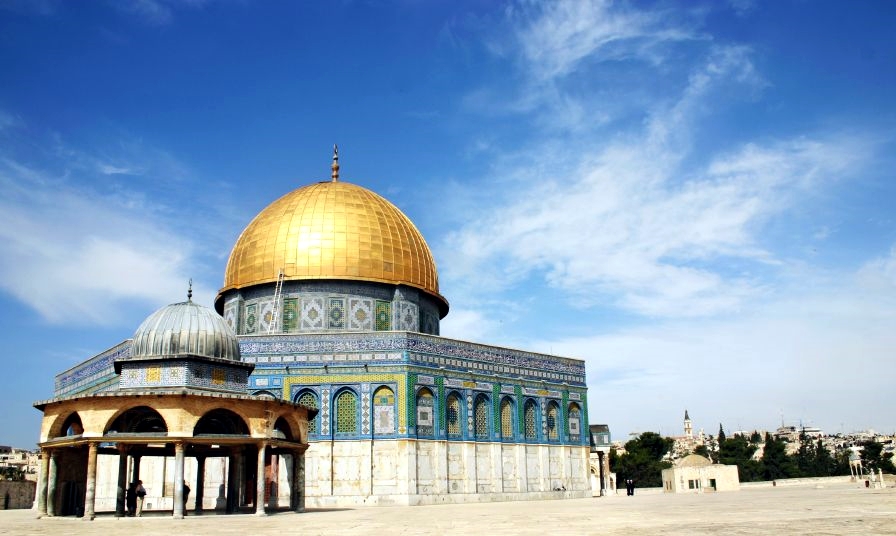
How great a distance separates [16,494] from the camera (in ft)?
98.6

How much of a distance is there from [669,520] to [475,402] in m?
16.3

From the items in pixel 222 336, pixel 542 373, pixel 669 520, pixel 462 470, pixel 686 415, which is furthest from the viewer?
pixel 686 415

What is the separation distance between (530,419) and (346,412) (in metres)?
7.94

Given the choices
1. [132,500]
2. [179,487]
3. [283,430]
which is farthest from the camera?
[283,430]

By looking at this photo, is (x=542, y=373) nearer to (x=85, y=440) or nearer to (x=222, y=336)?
(x=222, y=336)

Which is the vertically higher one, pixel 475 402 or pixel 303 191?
pixel 303 191

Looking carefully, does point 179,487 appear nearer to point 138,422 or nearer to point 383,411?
point 138,422

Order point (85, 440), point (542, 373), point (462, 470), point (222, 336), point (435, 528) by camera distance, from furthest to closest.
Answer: point (542, 373) < point (462, 470) < point (222, 336) < point (85, 440) < point (435, 528)

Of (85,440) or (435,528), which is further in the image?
(85,440)

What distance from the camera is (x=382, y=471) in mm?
27969

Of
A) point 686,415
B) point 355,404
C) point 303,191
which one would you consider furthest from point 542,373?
point 686,415

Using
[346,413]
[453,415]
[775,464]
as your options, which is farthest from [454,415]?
[775,464]

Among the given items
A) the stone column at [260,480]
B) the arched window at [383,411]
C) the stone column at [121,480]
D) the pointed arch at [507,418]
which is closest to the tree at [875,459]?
the pointed arch at [507,418]

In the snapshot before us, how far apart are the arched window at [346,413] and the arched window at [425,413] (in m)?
2.12
